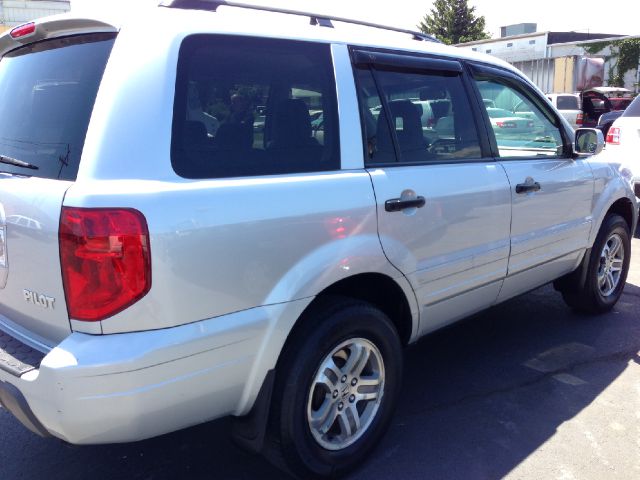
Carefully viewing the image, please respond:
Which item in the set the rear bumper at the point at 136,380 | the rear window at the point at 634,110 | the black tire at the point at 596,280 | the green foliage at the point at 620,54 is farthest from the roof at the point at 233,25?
the green foliage at the point at 620,54

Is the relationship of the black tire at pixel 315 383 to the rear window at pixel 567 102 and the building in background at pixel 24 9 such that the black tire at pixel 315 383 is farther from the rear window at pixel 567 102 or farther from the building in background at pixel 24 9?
the building in background at pixel 24 9

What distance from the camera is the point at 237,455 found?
9.56 ft

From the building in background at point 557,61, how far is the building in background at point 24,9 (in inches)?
764

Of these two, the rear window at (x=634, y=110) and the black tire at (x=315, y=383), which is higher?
the rear window at (x=634, y=110)

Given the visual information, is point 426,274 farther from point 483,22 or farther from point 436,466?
point 483,22

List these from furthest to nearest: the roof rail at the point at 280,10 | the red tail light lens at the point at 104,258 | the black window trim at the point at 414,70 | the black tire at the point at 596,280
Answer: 1. the black tire at the point at 596,280
2. the black window trim at the point at 414,70
3. the roof rail at the point at 280,10
4. the red tail light lens at the point at 104,258

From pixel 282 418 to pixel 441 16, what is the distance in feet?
171

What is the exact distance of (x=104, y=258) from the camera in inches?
76.8

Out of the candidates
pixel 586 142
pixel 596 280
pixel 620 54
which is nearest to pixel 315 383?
pixel 586 142

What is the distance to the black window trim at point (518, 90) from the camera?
11.2 ft

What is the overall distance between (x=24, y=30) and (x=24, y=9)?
25682 mm

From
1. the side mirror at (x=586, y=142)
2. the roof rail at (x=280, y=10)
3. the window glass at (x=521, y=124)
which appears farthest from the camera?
the side mirror at (x=586, y=142)

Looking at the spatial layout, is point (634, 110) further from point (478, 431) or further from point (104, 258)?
Answer: point (104, 258)

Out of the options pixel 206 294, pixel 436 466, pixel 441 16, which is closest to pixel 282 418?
pixel 206 294
